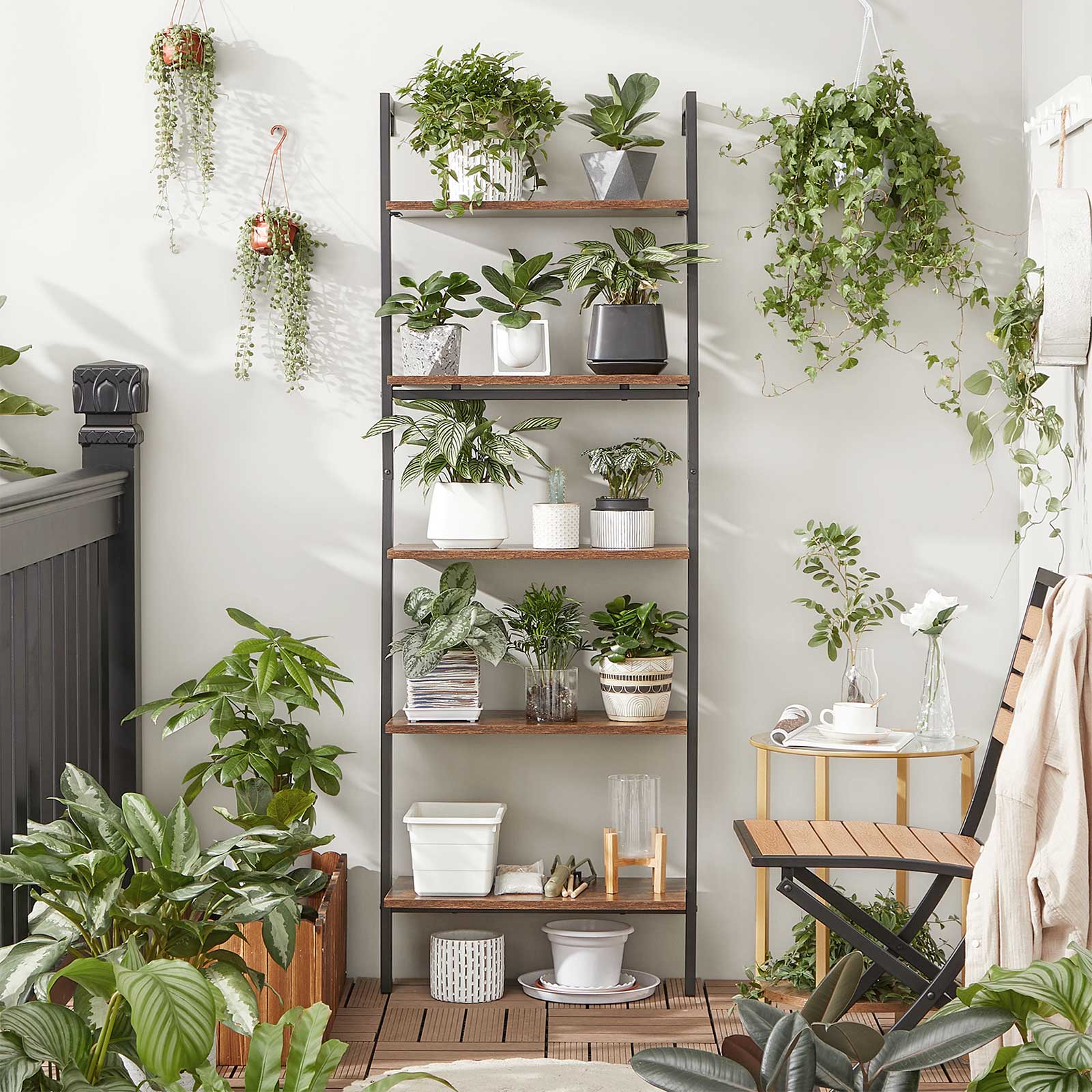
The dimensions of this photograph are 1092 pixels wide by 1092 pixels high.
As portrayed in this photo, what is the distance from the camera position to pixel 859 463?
3.31 meters

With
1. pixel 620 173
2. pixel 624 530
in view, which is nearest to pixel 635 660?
pixel 624 530

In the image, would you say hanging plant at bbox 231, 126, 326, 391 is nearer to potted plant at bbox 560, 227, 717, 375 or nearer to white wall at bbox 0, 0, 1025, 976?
white wall at bbox 0, 0, 1025, 976

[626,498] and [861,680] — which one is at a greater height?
[626,498]

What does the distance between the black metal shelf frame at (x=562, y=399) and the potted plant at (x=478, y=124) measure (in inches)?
5.6

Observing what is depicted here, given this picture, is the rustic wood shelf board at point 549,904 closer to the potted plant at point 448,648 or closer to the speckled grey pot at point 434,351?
the potted plant at point 448,648

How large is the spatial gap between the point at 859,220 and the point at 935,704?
3.97ft

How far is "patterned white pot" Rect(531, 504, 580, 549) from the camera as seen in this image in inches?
122

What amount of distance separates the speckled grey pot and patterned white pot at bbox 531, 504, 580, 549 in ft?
1.39

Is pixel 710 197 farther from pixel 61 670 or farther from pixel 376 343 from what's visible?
pixel 61 670

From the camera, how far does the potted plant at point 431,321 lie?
3.03 meters

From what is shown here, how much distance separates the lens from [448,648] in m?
3.06

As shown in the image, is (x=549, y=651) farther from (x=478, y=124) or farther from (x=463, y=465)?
(x=478, y=124)

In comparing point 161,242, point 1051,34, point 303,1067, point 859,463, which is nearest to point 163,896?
point 303,1067

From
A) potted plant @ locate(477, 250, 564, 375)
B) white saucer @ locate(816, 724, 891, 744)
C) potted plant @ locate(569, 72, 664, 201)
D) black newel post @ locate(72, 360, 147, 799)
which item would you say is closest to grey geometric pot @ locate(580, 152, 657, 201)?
potted plant @ locate(569, 72, 664, 201)
